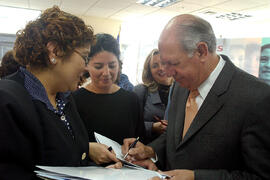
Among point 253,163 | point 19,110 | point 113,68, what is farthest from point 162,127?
point 19,110

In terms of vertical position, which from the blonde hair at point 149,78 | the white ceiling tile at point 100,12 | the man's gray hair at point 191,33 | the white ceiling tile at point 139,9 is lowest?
the blonde hair at point 149,78

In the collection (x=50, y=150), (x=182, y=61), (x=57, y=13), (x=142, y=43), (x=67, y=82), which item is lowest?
(x=50, y=150)

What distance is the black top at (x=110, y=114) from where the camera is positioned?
160 cm

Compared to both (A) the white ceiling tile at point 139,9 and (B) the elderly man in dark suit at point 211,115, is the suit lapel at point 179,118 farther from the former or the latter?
(A) the white ceiling tile at point 139,9

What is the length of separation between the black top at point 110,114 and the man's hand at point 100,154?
10.6 inches

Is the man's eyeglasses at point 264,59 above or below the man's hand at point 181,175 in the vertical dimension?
above

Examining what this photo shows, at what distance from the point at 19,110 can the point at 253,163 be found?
0.92m

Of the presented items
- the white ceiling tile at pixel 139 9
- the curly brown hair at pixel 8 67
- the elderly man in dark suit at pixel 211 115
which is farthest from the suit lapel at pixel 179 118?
the white ceiling tile at pixel 139 9

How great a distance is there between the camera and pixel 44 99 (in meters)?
0.99

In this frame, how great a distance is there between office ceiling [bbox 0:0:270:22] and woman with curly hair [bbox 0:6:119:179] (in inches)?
193

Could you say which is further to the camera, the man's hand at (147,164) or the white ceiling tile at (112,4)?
the white ceiling tile at (112,4)

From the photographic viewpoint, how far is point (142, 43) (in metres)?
9.66

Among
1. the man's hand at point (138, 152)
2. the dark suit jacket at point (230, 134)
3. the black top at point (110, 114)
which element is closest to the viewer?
the dark suit jacket at point (230, 134)

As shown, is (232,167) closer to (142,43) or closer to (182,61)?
(182,61)
